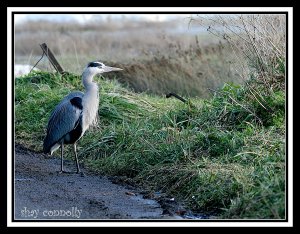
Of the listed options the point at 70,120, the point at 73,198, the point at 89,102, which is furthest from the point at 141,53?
the point at 73,198

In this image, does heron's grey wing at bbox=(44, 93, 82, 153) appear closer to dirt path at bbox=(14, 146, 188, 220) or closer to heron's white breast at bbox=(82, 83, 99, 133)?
heron's white breast at bbox=(82, 83, 99, 133)

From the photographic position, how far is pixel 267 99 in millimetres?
9211

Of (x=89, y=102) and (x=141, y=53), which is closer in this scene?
(x=89, y=102)

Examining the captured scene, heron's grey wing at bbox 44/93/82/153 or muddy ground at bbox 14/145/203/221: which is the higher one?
heron's grey wing at bbox 44/93/82/153

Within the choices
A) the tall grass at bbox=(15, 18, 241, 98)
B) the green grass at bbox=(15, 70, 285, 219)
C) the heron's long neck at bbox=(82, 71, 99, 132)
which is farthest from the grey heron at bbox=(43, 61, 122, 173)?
the tall grass at bbox=(15, 18, 241, 98)

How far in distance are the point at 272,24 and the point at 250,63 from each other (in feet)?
2.10

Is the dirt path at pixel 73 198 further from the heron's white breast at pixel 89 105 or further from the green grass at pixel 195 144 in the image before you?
the heron's white breast at pixel 89 105

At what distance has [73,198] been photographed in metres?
7.73

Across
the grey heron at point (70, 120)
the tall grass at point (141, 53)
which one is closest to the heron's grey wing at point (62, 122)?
the grey heron at point (70, 120)

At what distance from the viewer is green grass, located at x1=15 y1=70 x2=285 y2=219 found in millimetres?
7223

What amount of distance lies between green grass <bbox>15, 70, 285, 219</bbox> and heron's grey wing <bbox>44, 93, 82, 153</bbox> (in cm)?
57

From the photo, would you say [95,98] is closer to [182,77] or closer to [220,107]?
[220,107]

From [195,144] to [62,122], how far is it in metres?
1.77

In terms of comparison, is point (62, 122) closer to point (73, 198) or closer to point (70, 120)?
point (70, 120)
